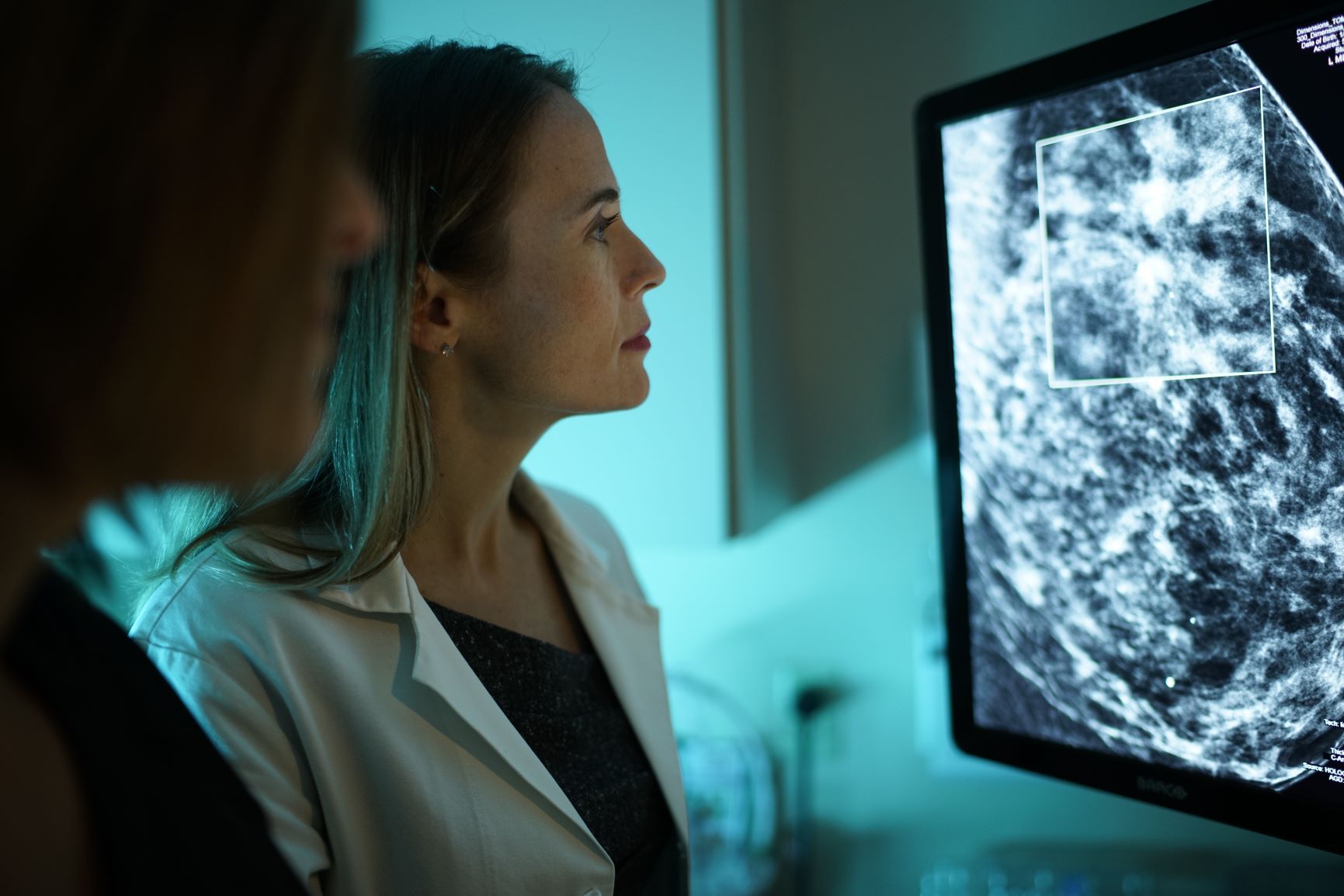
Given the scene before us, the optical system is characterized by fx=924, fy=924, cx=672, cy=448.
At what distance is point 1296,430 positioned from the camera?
2.16 feet

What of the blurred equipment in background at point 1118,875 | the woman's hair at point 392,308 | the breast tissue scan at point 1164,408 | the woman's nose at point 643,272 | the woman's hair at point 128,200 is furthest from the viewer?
the blurred equipment in background at point 1118,875

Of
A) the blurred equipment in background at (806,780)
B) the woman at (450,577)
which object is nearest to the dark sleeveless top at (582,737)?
the woman at (450,577)

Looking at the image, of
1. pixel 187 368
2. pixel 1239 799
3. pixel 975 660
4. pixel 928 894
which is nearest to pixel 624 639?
pixel 975 660

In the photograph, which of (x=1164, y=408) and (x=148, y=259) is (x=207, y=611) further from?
(x=1164, y=408)

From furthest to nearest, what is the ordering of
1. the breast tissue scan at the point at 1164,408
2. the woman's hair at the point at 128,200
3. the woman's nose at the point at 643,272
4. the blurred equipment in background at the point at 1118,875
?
1. the blurred equipment in background at the point at 1118,875
2. the woman's nose at the point at 643,272
3. the breast tissue scan at the point at 1164,408
4. the woman's hair at the point at 128,200

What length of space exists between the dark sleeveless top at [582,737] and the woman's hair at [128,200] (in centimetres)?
54

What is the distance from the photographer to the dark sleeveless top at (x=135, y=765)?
1.78ft

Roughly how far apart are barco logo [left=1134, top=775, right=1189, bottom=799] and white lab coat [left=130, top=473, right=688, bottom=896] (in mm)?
473

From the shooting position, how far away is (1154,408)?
0.74 m

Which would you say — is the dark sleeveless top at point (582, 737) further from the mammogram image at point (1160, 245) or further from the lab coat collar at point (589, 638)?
the mammogram image at point (1160, 245)

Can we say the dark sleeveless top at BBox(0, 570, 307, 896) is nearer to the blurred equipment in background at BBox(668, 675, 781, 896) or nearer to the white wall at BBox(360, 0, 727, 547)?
the white wall at BBox(360, 0, 727, 547)

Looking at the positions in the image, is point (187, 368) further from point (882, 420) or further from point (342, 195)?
point (882, 420)

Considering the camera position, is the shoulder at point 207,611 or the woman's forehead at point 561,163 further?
the woman's forehead at point 561,163

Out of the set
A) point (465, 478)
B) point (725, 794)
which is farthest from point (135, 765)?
point (725, 794)
